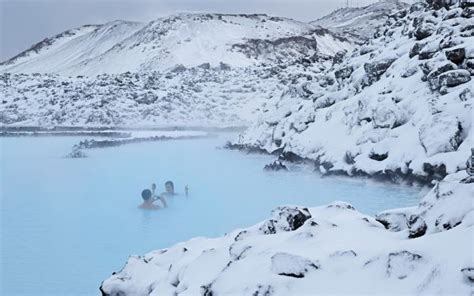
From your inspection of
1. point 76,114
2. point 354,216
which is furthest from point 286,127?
point 76,114

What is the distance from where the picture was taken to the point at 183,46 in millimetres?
55906

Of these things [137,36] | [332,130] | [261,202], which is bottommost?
[261,202]

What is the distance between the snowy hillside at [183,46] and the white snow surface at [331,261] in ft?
145

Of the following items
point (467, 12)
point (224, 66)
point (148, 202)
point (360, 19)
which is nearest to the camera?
point (148, 202)

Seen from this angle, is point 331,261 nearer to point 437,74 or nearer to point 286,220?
point 286,220

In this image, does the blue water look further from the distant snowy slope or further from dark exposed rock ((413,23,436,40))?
the distant snowy slope

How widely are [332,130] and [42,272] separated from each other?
8.70 metres

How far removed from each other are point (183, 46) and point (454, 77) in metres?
47.3

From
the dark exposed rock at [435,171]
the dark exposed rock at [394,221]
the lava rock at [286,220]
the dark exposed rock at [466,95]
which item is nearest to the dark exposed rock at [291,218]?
the lava rock at [286,220]

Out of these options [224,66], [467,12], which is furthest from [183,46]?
[467,12]

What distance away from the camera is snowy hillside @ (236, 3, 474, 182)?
967 centimetres

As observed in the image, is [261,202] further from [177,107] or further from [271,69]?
[271,69]

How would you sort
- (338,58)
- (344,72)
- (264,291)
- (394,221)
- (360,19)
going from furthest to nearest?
1. (360,19)
2. (338,58)
3. (344,72)
4. (394,221)
5. (264,291)

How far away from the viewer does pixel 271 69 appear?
34.3 meters
